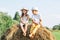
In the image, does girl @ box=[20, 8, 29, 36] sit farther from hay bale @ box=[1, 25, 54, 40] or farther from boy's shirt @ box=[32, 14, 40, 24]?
boy's shirt @ box=[32, 14, 40, 24]

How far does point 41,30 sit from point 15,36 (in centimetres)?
114

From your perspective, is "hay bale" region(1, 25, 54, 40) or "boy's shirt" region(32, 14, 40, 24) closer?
"boy's shirt" region(32, 14, 40, 24)

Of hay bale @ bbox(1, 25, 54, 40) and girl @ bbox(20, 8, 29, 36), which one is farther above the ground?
girl @ bbox(20, 8, 29, 36)

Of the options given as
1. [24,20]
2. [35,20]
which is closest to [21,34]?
[24,20]

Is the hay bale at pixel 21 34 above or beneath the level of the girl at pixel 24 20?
beneath

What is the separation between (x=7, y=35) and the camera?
1392 centimetres

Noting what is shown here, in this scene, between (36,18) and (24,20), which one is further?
(24,20)

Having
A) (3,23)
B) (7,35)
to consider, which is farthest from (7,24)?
(7,35)

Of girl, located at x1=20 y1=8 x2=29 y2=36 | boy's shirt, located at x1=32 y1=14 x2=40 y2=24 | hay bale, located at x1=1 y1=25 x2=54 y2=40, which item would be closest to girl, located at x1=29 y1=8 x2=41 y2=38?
boy's shirt, located at x1=32 y1=14 x2=40 y2=24

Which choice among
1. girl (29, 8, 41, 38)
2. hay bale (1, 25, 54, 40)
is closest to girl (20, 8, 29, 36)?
hay bale (1, 25, 54, 40)

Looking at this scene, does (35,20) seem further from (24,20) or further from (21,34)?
(21,34)

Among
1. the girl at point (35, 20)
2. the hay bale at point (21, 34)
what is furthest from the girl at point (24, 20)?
the girl at point (35, 20)

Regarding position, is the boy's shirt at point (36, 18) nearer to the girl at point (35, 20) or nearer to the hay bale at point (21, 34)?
the girl at point (35, 20)

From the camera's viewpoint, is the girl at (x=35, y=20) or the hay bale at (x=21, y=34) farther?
the hay bale at (x=21, y=34)
